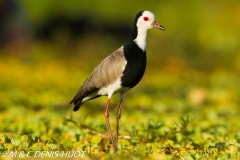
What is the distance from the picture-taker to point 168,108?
28.9ft

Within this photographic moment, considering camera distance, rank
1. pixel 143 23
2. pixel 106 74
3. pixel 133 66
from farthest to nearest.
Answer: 1. pixel 143 23
2. pixel 106 74
3. pixel 133 66

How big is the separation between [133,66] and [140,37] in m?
0.37

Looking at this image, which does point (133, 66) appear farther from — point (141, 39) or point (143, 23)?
point (143, 23)

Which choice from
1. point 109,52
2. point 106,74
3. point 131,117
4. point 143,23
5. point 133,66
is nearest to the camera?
point 133,66

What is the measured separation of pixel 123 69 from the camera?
5.99 m

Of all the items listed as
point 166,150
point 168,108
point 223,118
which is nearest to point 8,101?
point 168,108

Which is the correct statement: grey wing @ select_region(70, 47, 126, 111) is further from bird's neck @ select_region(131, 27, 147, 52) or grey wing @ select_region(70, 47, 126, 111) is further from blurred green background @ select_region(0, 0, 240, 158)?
blurred green background @ select_region(0, 0, 240, 158)

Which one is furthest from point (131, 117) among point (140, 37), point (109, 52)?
point (109, 52)

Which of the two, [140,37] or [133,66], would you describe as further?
[140,37]

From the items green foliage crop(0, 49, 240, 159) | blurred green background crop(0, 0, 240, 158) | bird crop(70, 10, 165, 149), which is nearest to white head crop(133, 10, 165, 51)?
bird crop(70, 10, 165, 149)

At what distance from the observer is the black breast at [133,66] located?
597 cm

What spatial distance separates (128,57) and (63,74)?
6.62m

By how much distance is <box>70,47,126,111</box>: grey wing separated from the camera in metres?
6.04

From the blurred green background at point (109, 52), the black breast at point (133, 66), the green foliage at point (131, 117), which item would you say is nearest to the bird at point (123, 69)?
the black breast at point (133, 66)
